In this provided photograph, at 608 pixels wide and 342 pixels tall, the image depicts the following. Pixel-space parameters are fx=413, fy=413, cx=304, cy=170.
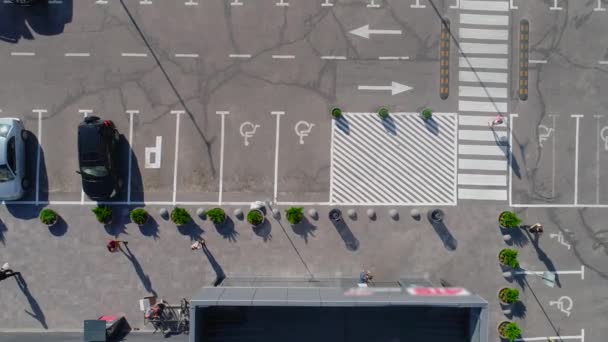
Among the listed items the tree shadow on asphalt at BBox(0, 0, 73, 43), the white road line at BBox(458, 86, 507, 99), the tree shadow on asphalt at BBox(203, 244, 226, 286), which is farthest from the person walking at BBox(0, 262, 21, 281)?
the white road line at BBox(458, 86, 507, 99)

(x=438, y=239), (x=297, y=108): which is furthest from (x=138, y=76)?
(x=438, y=239)

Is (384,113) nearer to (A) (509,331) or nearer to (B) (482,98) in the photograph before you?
(B) (482,98)

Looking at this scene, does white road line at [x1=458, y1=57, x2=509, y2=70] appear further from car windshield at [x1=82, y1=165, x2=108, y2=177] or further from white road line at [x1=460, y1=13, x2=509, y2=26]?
car windshield at [x1=82, y1=165, x2=108, y2=177]

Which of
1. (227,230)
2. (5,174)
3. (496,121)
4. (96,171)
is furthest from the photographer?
(227,230)

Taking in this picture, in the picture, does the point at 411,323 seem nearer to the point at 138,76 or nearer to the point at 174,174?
the point at 174,174

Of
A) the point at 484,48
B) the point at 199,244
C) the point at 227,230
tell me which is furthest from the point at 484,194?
the point at 199,244

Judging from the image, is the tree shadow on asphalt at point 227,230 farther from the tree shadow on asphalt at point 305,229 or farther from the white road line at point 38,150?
the white road line at point 38,150

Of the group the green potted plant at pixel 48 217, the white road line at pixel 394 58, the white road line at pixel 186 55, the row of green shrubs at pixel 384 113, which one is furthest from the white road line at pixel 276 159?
the green potted plant at pixel 48 217
